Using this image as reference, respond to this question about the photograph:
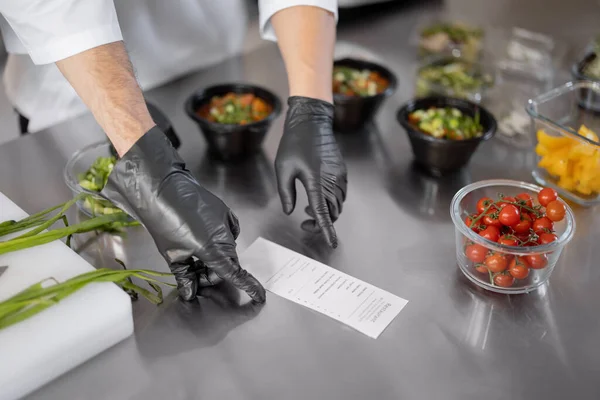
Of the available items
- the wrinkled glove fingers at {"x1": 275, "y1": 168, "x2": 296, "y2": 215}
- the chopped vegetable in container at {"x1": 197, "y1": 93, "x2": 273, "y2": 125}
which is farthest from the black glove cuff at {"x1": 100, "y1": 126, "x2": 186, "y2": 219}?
Result: the chopped vegetable in container at {"x1": 197, "y1": 93, "x2": 273, "y2": 125}

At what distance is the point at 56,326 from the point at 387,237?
63cm

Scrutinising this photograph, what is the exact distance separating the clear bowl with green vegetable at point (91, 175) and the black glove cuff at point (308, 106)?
1.26ft

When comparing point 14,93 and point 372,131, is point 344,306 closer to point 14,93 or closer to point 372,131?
point 372,131

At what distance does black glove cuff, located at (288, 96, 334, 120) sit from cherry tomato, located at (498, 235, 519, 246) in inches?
17.8

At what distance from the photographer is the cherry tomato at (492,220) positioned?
1176 mm

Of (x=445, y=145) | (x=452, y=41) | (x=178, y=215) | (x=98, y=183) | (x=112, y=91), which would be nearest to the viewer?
(x=178, y=215)

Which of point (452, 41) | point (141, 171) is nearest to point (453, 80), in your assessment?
point (452, 41)

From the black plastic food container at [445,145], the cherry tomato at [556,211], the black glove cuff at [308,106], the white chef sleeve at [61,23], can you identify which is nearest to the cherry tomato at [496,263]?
the cherry tomato at [556,211]

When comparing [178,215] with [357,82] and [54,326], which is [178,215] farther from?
[357,82]

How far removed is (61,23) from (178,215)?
1.42 ft

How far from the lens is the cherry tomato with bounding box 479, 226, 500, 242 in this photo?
3.78ft

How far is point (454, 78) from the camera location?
1.79m

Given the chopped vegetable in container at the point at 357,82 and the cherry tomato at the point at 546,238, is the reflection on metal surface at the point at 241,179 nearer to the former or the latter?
the chopped vegetable in container at the point at 357,82

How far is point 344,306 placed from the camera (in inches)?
44.9
